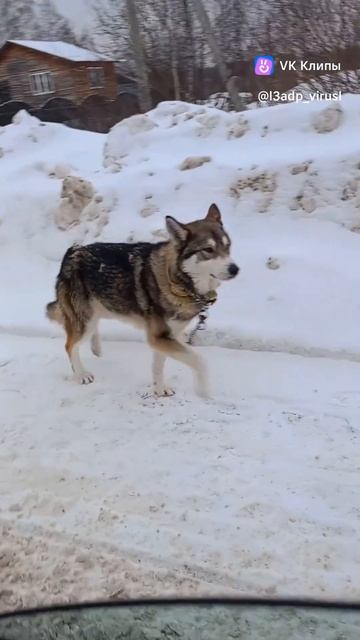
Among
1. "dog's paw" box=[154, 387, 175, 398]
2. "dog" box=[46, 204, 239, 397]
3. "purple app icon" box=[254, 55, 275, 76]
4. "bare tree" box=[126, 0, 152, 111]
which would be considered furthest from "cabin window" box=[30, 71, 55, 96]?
"dog's paw" box=[154, 387, 175, 398]

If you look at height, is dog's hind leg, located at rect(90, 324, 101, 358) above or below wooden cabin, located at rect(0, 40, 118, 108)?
above

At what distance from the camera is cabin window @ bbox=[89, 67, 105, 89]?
32.2m

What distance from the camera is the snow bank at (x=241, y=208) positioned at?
19.6 feet

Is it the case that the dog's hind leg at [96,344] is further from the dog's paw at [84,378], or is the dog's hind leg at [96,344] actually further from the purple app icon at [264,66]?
the purple app icon at [264,66]

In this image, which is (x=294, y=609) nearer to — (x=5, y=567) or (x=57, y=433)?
(x=5, y=567)

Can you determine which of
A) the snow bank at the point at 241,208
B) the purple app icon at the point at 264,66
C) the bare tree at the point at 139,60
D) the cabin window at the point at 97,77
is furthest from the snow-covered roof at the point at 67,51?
the snow bank at the point at 241,208

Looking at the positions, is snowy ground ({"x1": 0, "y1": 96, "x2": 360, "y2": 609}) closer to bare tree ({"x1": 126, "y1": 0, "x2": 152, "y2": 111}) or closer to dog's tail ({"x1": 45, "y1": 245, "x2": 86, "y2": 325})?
dog's tail ({"x1": 45, "y1": 245, "x2": 86, "y2": 325})

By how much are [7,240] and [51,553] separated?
20.0 feet

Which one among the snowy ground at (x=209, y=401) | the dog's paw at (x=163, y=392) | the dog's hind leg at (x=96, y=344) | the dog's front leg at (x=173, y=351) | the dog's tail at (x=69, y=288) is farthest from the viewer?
the dog's hind leg at (x=96, y=344)

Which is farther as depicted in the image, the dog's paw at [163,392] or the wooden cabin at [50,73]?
the wooden cabin at [50,73]

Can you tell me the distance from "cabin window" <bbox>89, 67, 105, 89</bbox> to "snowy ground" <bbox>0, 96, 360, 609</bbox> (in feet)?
81.1

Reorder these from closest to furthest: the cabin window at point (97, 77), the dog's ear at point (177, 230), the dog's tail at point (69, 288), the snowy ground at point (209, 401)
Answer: the snowy ground at point (209, 401) < the dog's ear at point (177, 230) < the dog's tail at point (69, 288) < the cabin window at point (97, 77)

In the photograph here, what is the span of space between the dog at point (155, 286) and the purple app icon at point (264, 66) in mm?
13739

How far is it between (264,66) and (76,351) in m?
14.9
